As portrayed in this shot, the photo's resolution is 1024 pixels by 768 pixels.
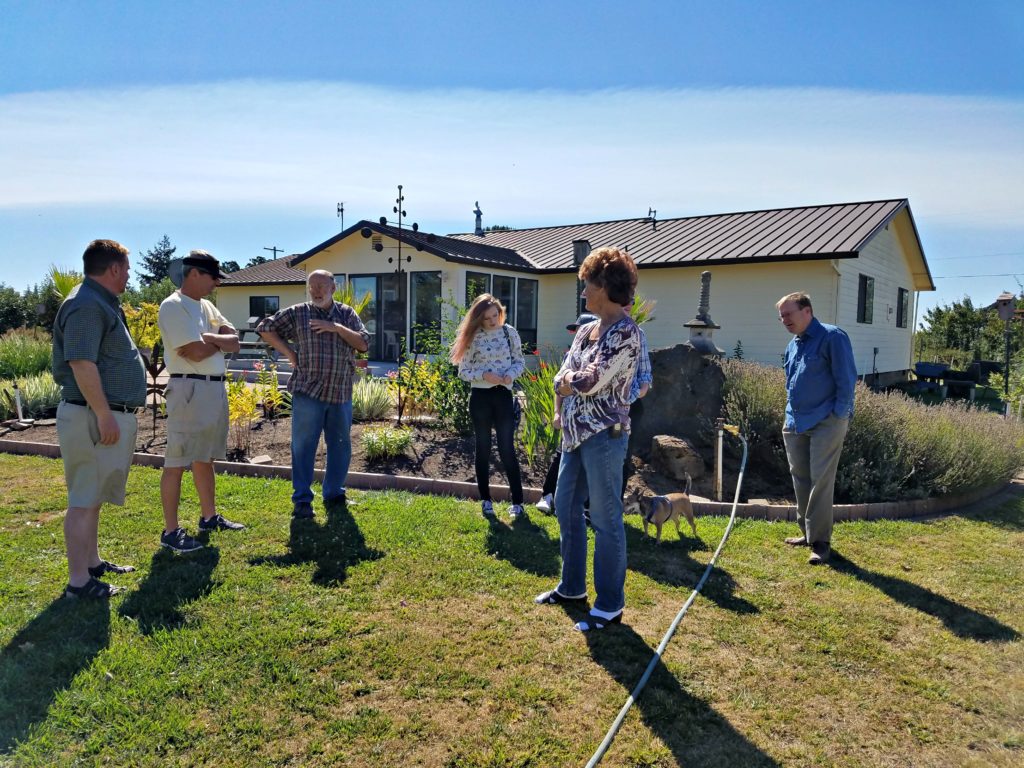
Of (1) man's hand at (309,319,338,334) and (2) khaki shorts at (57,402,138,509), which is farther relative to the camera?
(1) man's hand at (309,319,338,334)

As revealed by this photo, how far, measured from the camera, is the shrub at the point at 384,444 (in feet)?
21.7

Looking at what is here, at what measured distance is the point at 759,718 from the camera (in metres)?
2.59

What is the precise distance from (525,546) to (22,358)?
11.6 meters

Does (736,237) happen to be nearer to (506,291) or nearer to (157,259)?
(506,291)

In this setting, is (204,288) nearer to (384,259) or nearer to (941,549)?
(941,549)

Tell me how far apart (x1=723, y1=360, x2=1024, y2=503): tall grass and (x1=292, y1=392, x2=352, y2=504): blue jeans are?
3953 mm

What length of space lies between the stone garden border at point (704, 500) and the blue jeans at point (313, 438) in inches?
33.6

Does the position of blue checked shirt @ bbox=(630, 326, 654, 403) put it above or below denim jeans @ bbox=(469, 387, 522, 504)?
above

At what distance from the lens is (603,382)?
3043mm

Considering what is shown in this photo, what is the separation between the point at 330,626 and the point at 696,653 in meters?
1.71

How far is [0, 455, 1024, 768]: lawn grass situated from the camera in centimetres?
240

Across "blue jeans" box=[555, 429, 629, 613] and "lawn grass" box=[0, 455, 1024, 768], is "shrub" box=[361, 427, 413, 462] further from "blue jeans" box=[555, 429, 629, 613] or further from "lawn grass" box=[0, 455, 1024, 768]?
"blue jeans" box=[555, 429, 629, 613]

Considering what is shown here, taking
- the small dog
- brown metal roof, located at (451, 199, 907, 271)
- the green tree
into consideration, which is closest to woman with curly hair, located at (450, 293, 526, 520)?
the small dog

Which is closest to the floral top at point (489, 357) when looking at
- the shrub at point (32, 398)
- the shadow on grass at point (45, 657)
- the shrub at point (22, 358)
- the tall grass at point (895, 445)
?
the shadow on grass at point (45, 657)
